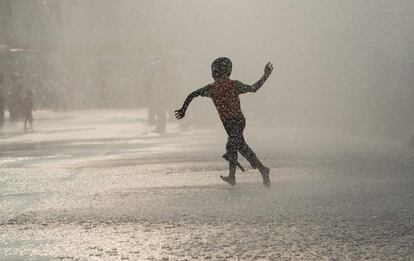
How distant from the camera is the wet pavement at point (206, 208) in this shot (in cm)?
668

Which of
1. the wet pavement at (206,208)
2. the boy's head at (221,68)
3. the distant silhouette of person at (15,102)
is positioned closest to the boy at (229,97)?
the boy's head at (221,68)

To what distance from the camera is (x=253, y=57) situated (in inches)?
2702

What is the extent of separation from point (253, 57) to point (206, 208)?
59.9 meters

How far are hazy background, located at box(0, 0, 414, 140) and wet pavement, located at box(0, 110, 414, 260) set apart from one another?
823 centimetres

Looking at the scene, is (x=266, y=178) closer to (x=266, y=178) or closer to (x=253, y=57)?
(x=266, y=178)

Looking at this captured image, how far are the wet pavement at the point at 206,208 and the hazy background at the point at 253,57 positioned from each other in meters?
8.23

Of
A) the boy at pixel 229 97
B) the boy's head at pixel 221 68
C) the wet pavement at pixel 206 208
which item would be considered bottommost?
the wet pavement at pixel 206 208

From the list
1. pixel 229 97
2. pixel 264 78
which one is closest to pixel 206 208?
pixel 229 97

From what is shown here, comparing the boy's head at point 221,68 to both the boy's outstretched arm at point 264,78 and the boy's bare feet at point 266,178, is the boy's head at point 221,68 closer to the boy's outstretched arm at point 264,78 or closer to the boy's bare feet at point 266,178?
the boy's outstretched arm at point 264,78

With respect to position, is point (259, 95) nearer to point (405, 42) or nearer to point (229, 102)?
point (405, 42)

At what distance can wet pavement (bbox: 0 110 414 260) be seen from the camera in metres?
6.68

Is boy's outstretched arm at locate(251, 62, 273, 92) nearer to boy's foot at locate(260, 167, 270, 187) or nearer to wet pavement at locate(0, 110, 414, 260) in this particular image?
boy's foot at locate(260, 167, 270, 187)

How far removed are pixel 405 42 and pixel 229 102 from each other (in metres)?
26.9

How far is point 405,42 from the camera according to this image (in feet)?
120
